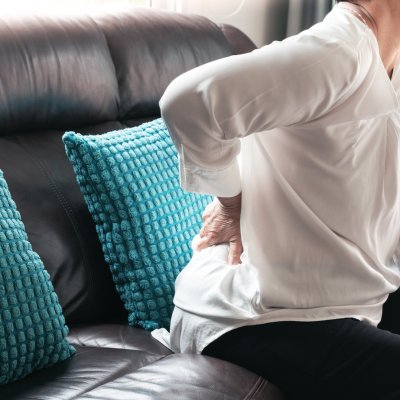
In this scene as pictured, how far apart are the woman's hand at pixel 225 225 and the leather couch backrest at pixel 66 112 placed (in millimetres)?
315

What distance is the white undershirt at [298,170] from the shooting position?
126 centimetres

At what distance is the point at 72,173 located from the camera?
5.85ft

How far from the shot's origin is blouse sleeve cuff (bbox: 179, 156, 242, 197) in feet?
4.39

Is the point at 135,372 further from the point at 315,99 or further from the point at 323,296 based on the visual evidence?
the point at 315,99

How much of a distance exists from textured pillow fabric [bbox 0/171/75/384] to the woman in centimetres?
23

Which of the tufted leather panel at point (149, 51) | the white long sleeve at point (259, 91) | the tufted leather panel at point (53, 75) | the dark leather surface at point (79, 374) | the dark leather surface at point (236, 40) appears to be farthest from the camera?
the dark leather surface at point (236, 40)

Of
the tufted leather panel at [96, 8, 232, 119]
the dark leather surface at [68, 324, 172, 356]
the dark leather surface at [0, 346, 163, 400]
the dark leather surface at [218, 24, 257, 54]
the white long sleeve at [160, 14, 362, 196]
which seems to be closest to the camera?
the white long sleeve at [160, 14, 362, 196]

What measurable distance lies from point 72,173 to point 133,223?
0.20 m

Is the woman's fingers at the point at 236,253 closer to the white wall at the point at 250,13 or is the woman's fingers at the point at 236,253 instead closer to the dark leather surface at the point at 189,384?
the dark leather surface at the point at 189,384

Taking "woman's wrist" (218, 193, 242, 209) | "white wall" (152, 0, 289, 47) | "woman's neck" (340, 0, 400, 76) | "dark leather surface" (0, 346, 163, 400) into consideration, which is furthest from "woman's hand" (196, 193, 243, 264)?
"white wall" (152, 0, 289, 47)

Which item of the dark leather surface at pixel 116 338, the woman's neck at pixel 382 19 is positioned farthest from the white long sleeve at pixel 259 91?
the dark leather surface at pixel 116 338

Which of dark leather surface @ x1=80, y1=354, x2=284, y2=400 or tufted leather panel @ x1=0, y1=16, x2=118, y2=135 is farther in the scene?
tufted leather panel @ x1=0, y1=16, x2=118, y2=135

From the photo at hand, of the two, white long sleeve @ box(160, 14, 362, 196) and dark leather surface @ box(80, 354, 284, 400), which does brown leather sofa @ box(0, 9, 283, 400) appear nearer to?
dark leather surface @ box(80, 354, 284, 400)

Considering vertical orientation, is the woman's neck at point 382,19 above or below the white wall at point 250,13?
above
